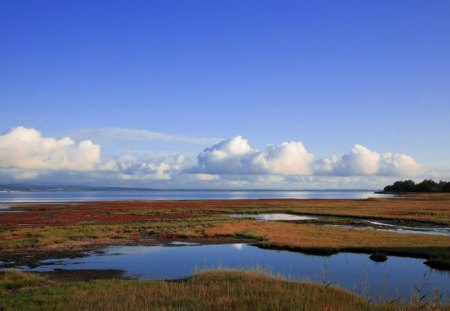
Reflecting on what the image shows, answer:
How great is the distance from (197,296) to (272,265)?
14750 mm

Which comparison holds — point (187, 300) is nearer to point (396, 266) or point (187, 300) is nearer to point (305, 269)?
point (305, 269)

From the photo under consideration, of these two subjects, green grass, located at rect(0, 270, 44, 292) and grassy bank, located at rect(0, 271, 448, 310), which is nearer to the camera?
grassy bank, located at rect(0, 271, 448, 310)

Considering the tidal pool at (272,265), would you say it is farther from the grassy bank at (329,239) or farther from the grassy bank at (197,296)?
the grassy bank at (197,296)

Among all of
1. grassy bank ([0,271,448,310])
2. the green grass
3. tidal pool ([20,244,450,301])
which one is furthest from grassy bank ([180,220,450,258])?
the green grass

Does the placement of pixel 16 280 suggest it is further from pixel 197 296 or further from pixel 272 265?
pixel 272 265

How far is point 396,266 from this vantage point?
98.5 ft

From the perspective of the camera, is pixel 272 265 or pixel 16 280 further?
pixel 272 265

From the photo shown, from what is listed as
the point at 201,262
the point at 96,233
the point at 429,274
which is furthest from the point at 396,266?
the point at 96,233

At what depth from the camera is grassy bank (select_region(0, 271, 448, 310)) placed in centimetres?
1415

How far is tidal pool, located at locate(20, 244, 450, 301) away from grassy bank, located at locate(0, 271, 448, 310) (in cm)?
479

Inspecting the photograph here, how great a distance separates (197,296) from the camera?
16469mm

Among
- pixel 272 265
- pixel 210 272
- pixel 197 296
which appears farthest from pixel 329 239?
pixel 197 296

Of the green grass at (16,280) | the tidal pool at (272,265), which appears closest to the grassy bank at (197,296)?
the green grass at (16,280)

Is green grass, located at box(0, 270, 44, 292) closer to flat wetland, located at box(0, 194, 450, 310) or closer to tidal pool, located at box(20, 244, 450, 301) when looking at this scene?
flat wetland, located at box(0, 194, 450, 310)
